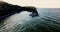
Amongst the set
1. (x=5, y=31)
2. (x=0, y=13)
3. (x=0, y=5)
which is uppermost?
(x=0, y=5)

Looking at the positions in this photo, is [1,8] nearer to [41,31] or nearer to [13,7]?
[13,7]

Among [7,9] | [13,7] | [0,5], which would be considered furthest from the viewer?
[13,7]

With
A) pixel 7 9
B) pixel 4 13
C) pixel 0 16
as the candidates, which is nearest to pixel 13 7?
pixel 7 9

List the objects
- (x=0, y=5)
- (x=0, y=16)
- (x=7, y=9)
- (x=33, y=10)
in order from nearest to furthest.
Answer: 1. (x=0, y=16)
2. (x=0, y=5)
3. (x=7, y=9)
4. (x=33, y=10)

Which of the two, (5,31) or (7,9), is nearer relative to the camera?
(5,31)

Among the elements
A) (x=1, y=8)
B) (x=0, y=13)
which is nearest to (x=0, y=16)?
(x=0, y=13)

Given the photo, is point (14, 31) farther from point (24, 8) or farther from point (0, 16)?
point (24, 8)

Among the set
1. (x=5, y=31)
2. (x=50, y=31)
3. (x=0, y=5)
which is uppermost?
(x=0, y=5)

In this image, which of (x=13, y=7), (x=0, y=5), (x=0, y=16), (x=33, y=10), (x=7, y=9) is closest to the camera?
(x=0, y=16)

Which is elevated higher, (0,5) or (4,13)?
(0,5)
